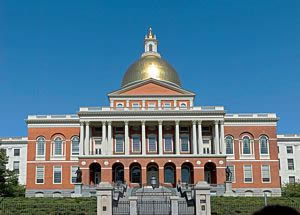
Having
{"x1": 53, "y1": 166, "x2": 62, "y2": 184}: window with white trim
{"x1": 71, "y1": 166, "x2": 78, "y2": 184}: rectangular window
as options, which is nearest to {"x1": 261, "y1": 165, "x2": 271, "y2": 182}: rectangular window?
{"x1": 71, "y1": 166, "x2": 78, "y2": 184}: rectangular window

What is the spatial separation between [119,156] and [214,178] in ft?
43.1

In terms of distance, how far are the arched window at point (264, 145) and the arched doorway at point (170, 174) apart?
44.7ft

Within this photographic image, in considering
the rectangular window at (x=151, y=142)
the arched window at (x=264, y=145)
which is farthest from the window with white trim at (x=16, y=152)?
the arched window at (x=264, y=145)

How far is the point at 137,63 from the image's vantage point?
259ft

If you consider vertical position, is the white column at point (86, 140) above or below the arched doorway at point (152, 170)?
above

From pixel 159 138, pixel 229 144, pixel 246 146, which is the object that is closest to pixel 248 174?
pixel 246 146

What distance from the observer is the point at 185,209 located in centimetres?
3238

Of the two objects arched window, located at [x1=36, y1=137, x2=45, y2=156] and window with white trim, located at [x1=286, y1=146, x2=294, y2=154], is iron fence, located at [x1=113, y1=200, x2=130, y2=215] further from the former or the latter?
window with white trim, located at [x1=286, y1=146, x2=294, y2=154]

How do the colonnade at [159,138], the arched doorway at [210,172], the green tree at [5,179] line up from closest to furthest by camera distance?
1. the green tree at [5,179]
2. the arched doorway at [210,172]
3. the colonnade at [159,138]

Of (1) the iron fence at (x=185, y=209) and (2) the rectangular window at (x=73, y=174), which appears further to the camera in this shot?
(2) the rectangular window at (x=73, y=174)

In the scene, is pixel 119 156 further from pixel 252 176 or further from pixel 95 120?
pixel 252 176

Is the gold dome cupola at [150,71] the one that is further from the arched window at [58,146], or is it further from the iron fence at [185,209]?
the iron fence at [185,209]

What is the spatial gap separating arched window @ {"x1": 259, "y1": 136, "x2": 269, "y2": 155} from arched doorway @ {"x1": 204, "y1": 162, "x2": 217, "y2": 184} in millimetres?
8624

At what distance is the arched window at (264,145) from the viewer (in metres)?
72.6
